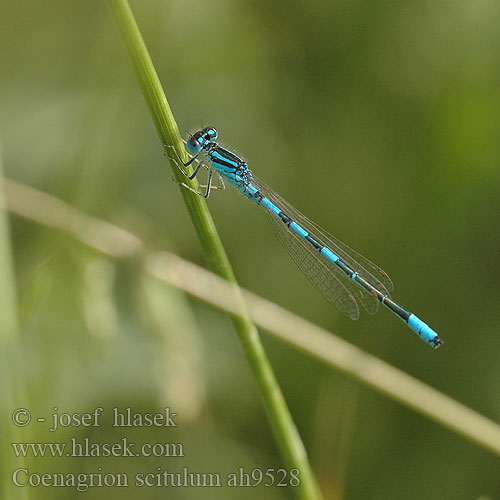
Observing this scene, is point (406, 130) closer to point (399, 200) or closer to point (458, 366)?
point (399, 200)

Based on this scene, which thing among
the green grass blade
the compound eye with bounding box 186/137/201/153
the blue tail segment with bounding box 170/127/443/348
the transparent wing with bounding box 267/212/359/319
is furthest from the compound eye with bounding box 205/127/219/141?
the green grass blade

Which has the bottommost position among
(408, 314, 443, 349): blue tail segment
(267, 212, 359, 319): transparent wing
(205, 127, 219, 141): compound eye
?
(408, 314, 443, 349): blue tail segment

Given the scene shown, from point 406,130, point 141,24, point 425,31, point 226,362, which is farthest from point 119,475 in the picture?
point 425,31

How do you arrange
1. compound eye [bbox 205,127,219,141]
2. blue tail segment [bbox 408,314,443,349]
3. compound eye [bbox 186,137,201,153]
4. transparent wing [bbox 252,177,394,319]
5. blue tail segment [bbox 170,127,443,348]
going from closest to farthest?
compound eye [bbox 186,137,201,153] < blue tail segment [bbox 408,314,443,349] < compound eye [bbox 205,127,219,141] < blue tail segment [bbox 170,127,443,348] < transparent wing [bbox 252,177,394,319]

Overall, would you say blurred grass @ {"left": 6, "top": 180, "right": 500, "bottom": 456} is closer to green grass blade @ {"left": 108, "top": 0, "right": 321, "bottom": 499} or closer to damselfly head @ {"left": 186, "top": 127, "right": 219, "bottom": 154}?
damselfly head @ {"left": 186, "top": 127, "right": 219, "bottom": 154}

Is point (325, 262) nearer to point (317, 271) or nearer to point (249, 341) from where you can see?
point (317, 271)
